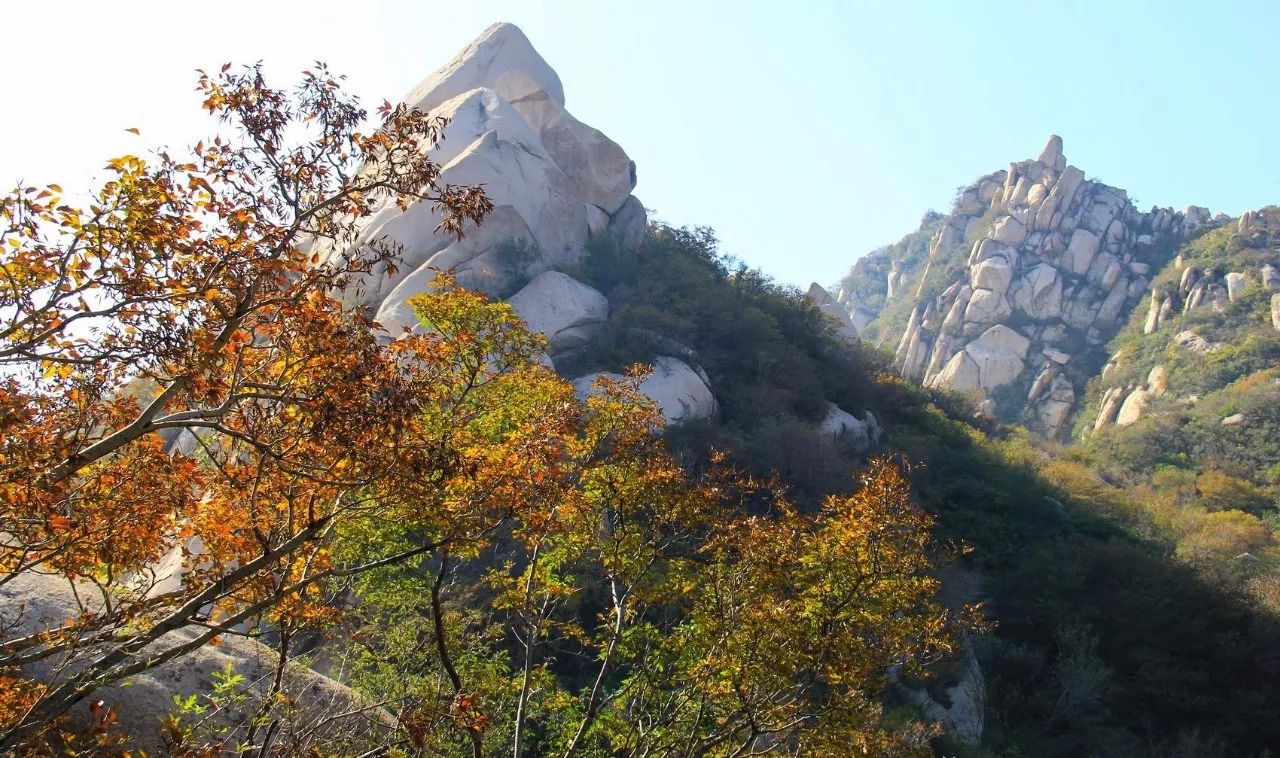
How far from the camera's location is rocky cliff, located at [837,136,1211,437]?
6462cm

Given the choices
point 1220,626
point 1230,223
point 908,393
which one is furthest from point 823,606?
point 1230,223

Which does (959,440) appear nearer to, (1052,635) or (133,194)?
(1052,635)

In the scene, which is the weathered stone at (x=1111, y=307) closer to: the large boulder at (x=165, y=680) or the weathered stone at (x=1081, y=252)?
the weathered stone at (x=1081, y=252)

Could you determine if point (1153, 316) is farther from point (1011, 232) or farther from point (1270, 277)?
point (1011, 232)

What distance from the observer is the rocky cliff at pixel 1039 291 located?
212ft

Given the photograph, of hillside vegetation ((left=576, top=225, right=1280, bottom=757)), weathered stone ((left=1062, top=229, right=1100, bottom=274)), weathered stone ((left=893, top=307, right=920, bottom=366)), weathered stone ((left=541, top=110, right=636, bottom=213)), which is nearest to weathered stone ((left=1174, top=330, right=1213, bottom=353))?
weathered stone ((left=1062, top=229, right=1100, bottom=274))

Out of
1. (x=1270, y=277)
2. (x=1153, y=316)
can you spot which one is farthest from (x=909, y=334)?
(x=1270, y=277)

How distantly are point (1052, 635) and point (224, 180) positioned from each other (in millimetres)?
24581

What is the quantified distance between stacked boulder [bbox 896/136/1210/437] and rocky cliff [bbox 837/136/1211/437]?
80 mm

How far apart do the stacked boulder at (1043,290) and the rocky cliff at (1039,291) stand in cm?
8

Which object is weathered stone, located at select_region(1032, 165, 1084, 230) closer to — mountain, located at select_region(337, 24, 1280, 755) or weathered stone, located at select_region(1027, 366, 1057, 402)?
weathered stone, located at select_region(1027, 366, 1057, 402)

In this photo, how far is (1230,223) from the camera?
6662 centimetres

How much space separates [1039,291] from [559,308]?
5004cm

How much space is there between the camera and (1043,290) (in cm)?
6775
